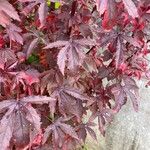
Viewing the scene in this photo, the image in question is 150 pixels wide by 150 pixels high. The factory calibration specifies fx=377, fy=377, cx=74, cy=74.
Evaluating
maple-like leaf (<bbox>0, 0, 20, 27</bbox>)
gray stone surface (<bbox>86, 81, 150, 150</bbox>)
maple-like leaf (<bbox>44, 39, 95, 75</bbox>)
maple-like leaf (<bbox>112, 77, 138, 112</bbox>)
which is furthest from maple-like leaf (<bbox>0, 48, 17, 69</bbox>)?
gray stone surface (<bbox>86, 81, 150, 150</bbox>)

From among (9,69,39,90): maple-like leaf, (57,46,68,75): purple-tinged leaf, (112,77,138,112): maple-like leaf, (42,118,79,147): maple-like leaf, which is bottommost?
(42,118,79,147): maple-like leaf

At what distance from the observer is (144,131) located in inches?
104

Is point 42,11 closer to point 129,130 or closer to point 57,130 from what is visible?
point 57,130

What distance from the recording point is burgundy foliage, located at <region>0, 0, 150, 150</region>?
146cm

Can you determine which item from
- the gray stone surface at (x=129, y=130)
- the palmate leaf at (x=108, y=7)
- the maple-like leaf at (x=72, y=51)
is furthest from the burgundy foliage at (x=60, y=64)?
the gray stone surface at (x=129, y=130)

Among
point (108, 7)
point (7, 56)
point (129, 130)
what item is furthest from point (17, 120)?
point (129, 130)

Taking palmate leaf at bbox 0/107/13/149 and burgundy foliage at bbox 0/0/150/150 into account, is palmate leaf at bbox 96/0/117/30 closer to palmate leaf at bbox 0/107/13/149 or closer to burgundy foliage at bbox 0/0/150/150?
burgundy foliage at bbox 0/0/150/150

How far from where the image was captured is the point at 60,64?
1482 millimetres

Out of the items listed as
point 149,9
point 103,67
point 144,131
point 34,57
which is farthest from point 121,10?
point 144,131

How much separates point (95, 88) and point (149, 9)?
56 centimetres

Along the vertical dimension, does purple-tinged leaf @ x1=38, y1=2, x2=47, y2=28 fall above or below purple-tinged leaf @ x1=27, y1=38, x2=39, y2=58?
above

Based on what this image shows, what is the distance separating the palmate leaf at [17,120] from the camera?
1390 mm

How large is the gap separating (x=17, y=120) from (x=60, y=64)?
10.8 inches

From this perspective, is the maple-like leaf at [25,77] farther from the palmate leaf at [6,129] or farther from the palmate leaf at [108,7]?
the palmate leaf at [108,7]
